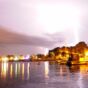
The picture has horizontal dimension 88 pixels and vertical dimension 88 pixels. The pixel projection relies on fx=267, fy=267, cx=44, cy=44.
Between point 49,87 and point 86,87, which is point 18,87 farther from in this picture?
point 86,87

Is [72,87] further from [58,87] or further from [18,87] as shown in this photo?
[18,87]

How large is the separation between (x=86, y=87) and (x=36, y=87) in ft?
32.0

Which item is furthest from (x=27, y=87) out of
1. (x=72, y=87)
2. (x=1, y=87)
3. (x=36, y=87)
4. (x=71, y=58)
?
(x=71, y=58)

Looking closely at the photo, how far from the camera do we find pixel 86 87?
5059cm

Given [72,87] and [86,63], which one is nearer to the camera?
[72,87]

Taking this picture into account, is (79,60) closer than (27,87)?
No

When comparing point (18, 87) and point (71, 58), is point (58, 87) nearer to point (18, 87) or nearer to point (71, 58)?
point (18, 87)

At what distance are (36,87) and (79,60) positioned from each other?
103163 millimetres

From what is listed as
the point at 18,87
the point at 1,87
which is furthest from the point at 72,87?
the point at 1,87

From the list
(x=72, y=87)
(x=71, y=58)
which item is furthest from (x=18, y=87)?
(x=71, y=58)

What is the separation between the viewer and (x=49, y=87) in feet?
170

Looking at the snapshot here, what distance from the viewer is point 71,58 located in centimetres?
15325

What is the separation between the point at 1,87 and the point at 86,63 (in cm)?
10878

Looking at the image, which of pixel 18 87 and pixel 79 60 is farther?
pixel 79 60
